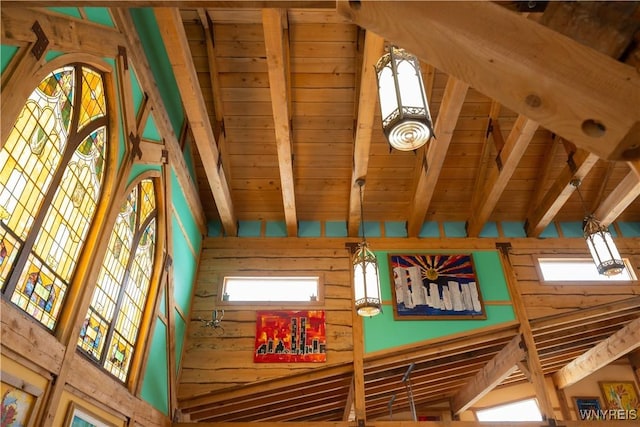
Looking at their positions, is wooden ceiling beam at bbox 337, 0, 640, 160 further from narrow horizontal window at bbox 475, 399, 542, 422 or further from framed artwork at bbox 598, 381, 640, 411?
framed artwork at bbox 598, 381, 640, 411

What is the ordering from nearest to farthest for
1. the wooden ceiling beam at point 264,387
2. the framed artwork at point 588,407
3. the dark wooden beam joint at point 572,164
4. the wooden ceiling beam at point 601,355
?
the wooden ceiling beam at point 264,387 < the dark wooden beam joint at point 572,164 < the wooden ceiling beam at point 601,355 < the framed artwork at point 588,407

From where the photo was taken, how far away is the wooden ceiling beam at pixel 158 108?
330 centimetres

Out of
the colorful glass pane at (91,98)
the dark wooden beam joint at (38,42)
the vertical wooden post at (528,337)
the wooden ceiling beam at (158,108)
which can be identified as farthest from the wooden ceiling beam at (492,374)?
the dark wooden beam joint at (38,42)

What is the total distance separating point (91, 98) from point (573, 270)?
613 centimetres

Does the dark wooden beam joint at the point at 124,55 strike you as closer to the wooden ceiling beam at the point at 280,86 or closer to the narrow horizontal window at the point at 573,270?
the wooden ceiling beam at the point at 280,86

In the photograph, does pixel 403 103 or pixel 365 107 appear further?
pixel 365 107

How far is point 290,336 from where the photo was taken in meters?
5.18

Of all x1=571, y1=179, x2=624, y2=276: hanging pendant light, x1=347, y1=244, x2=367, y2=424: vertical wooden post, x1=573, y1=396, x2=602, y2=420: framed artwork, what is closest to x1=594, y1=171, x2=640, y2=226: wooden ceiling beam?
x1=571, y1=179, x2=624, y2=276: hanging pendant light

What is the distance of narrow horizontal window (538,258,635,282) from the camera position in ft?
19.2

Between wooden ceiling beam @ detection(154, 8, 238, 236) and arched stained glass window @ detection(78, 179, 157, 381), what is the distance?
2.23 feet

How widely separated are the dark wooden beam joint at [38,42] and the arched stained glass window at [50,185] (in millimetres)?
205

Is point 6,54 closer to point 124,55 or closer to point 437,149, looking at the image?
point 124,55

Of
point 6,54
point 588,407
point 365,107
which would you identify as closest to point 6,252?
point 6,54

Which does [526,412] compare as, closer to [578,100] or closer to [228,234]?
[228,234]
